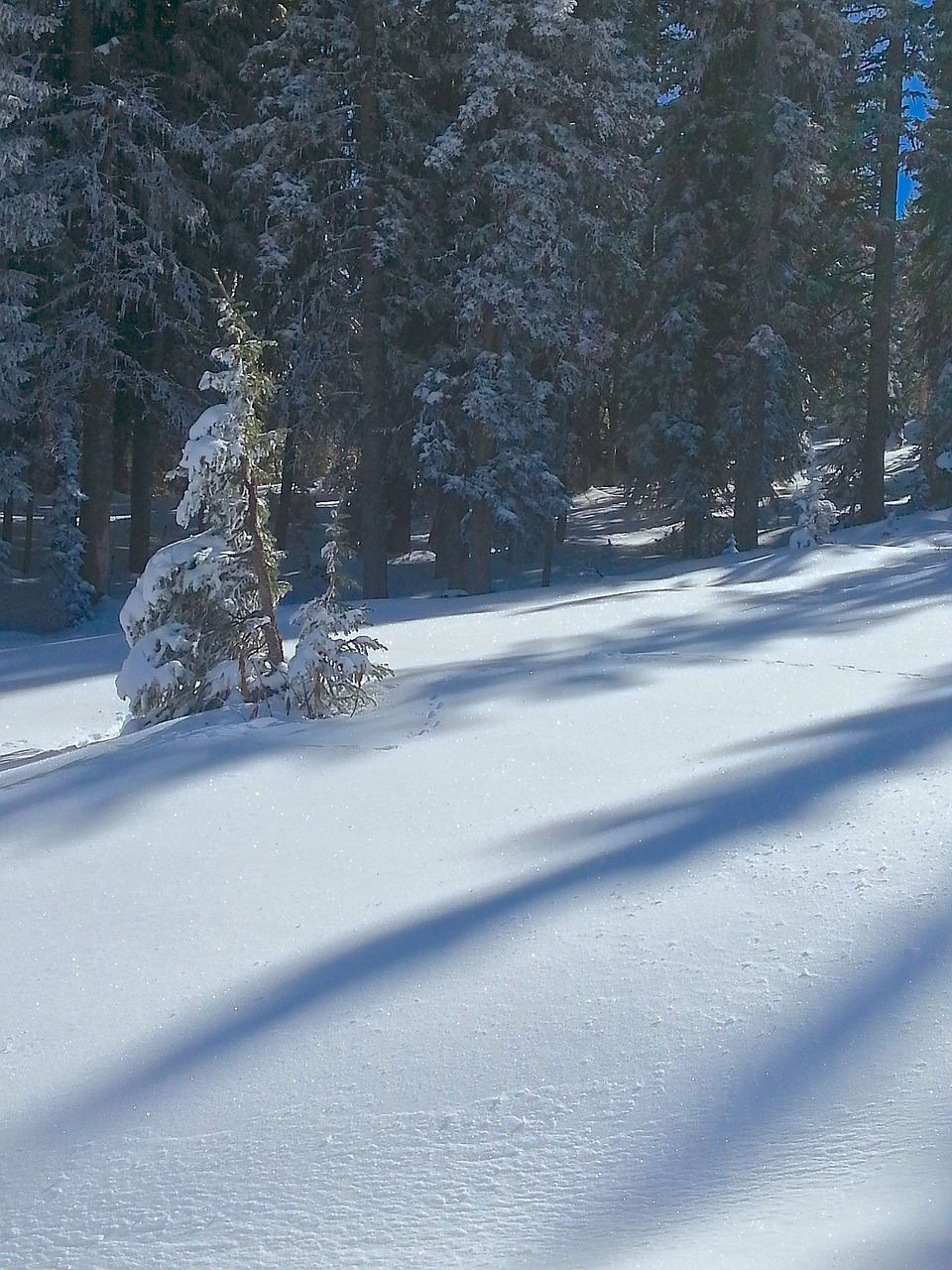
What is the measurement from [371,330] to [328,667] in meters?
14.2

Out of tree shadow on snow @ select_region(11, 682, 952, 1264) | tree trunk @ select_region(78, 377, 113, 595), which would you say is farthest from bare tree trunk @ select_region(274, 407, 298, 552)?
tree shadow on snow @ select_region(11, 682, 952, 1264)

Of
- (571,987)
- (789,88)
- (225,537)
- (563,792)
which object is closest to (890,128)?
(789,88)

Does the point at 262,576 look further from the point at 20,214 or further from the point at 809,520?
the point at 20,214

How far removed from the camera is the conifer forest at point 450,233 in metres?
20.3

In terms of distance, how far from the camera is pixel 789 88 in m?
23.1

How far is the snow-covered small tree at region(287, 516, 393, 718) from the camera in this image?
7738 mm

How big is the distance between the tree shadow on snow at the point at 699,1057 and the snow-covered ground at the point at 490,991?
1 centimetres

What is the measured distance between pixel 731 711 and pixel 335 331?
1579cm

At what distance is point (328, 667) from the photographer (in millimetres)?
7773

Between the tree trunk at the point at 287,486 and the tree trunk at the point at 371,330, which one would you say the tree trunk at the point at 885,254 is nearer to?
the tree trunk at the point at 371,330

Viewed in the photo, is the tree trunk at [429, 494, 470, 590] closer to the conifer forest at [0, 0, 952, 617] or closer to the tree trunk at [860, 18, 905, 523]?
the conifer forest at [0, 0, 952, 617]

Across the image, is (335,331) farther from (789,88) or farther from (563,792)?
(563,792)

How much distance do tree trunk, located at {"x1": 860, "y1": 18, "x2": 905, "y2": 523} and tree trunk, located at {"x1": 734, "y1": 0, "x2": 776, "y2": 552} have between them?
9.83 ft

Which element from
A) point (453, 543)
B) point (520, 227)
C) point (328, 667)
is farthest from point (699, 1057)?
point (453, 543)
